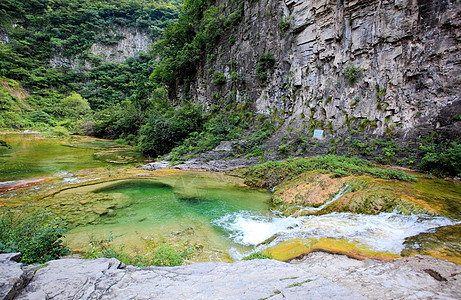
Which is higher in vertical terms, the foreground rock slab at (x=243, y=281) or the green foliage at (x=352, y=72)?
the green foliage at (x=352, y=72)

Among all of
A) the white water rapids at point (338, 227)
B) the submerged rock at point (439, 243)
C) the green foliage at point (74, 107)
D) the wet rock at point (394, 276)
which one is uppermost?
the green foliage at point (74, 107)

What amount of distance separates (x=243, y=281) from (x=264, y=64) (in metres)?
18.3

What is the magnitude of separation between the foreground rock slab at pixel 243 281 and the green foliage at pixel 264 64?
667 inches

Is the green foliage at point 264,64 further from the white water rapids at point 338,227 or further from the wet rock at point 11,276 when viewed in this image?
the wet rock at point 11,276

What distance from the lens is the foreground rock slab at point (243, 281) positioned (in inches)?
87.7

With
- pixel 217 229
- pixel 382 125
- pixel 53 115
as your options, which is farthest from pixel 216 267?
pixel 53 115

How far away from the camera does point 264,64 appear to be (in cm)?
1814

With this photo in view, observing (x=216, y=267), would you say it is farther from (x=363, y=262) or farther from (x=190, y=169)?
(x=190, y=169)

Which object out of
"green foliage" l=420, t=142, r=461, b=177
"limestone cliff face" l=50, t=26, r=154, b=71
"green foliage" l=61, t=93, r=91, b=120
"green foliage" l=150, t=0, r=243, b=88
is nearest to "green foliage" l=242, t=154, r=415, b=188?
"green foliage" l=420, t=142, r=461, b=177

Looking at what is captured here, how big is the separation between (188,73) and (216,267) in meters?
27.7

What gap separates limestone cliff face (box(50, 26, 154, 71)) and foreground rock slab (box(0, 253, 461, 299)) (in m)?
68.2

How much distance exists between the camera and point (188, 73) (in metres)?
27.5

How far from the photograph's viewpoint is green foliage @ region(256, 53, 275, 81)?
17.6 metres

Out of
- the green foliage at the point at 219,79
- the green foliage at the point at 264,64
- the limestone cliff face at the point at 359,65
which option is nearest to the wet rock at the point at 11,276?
the limestone cliff face at the point at 359,65
